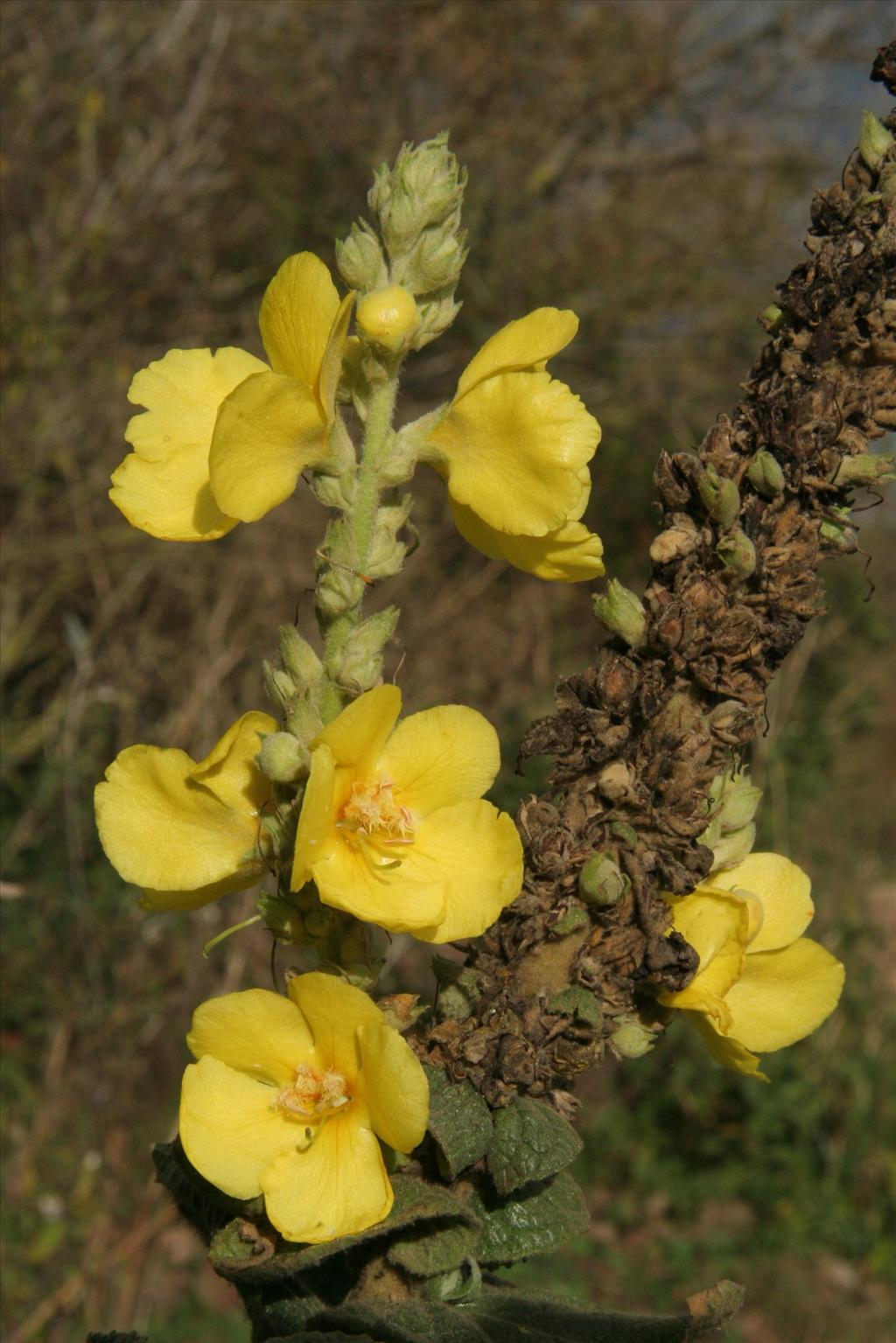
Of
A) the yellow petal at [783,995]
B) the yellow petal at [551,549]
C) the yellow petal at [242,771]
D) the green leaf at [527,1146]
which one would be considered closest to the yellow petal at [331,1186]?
the green leaf at [527,1146]

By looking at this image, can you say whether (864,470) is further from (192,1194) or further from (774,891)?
(192,1194)

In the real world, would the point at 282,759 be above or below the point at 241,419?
below

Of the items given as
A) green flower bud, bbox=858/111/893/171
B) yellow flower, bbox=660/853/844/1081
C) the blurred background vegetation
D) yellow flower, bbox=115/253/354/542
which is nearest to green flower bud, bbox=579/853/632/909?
yellow flower, bbox=660/853/844/1081

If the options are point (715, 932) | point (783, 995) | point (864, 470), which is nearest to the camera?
point (864, 470)

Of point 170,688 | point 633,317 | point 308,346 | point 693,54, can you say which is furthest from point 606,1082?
point 693,54

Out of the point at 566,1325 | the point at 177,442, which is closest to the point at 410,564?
the point at 177,442

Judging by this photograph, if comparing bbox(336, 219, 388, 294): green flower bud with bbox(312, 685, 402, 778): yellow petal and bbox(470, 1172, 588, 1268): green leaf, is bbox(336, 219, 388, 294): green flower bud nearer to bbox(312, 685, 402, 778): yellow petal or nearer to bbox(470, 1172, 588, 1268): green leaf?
bbox(312, 685, 402, 778): yellow petal
